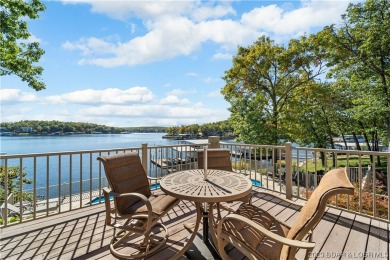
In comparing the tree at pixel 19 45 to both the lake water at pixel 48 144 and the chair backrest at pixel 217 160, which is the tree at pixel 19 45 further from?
the lake water at pixel 48 144

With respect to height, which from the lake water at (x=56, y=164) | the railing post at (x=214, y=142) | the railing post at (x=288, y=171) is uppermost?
the railing post at (x=214, y=142)

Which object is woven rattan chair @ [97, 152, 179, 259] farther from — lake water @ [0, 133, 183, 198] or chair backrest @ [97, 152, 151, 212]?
lake water @ [0, 133, 183, 198]

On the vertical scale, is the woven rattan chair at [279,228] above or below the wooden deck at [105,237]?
above

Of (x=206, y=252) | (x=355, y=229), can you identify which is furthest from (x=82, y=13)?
(x=355, y=229)

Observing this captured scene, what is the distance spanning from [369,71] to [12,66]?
1679cm

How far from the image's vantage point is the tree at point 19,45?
7.08 metres

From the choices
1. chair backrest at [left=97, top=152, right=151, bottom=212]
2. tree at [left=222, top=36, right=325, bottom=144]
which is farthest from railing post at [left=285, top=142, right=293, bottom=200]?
tree at [left=222, top=36, right=325, bottom=144]

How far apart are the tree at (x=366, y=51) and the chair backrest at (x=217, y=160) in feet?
33.9

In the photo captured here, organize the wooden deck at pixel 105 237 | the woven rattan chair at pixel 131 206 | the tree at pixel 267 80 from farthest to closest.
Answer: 1. the tree at pixel 267 80
2. the wooden deck at pixel 105 237
3. the woven rattan chair at pixel 131 206

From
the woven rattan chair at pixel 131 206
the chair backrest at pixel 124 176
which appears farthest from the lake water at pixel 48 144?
the woven rattan chair at pixel 131 206

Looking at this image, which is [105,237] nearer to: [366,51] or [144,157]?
[144,157]

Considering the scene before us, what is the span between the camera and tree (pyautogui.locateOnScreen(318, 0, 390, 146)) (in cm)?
966

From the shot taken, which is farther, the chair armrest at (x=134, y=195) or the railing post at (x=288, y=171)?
the railing post at (x=288, y=171)

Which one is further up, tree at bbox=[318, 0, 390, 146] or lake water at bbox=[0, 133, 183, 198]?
tree at bbox=[318, 0, 390, 146]
